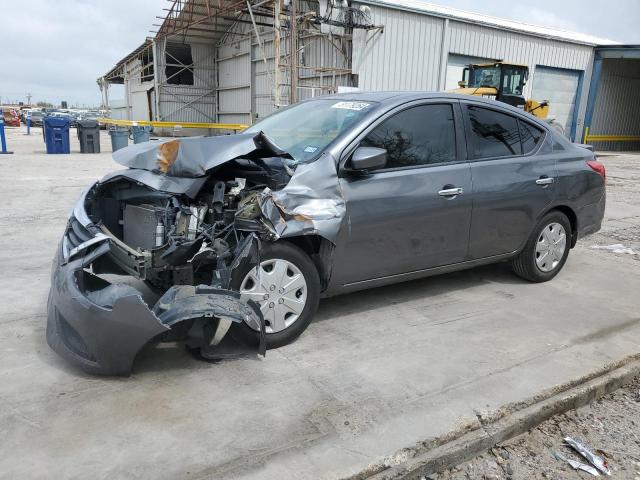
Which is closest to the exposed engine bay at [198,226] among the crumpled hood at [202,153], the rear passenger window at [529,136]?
the crumpled hood at [202,153]

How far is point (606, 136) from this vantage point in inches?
1150

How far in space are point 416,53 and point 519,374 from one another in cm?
1935

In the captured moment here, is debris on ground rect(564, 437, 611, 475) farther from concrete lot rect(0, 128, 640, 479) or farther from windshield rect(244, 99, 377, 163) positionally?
windshield rect(244, 99, 377, 163)

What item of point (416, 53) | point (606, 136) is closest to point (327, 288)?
point (416, 53)

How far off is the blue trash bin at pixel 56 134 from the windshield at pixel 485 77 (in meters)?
14.2

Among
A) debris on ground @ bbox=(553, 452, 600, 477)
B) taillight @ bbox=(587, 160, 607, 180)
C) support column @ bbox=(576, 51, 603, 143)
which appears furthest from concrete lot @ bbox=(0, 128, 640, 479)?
support column @ bbox=(576, 51, 603, 143)

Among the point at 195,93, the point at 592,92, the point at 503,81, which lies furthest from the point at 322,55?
the point at 592,92

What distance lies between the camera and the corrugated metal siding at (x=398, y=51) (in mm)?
19500

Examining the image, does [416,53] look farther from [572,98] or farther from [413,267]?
[413,267]

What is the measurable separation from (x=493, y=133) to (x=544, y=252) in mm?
1325

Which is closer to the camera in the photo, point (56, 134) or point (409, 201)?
point (409, 201)

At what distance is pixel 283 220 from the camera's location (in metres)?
3.32

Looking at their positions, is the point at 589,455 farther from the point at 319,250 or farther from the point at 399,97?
the point at 399,97

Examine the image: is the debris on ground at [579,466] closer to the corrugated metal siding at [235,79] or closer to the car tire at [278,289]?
the car tire at [278,289]
